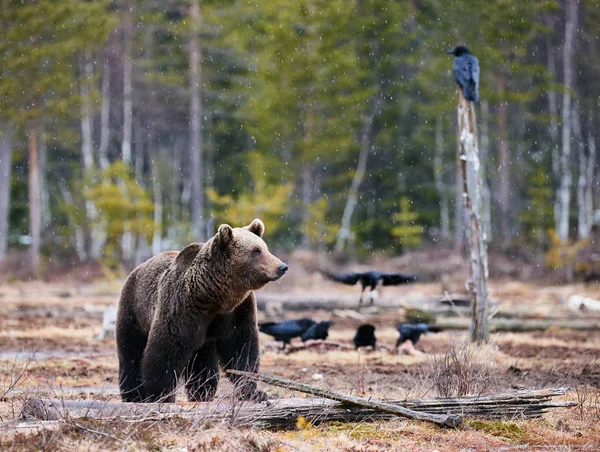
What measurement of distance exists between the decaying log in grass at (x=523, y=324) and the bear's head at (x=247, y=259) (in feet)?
30.7

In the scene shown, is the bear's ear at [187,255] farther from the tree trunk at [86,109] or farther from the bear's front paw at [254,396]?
the tree trunk at [86,109]

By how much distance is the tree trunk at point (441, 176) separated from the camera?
40016mm

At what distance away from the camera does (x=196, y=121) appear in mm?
34906

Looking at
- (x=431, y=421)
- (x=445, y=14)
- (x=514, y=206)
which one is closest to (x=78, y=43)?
(x=445, y=14)

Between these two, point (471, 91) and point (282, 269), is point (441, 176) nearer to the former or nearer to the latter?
point (471, 91)

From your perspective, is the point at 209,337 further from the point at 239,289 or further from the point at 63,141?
the point at 63,141

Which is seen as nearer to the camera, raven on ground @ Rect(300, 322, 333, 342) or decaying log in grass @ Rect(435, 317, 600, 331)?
raven on ground @ Rect(300, 322, 333, 342)

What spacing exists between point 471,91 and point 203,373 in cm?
723

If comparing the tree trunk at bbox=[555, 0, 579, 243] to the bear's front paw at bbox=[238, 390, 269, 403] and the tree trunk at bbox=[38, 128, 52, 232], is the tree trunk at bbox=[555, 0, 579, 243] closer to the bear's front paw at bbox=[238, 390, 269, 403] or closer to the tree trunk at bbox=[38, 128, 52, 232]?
the tree trunk at bbox=[38, 128, 52, 232]

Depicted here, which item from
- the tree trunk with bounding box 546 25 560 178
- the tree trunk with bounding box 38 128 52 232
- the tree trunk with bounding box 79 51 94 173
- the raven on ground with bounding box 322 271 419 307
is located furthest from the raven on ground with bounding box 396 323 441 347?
the tree trunk with bounding box 38 128 52 232

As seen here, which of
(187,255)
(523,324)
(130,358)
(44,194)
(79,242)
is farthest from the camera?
(44,194)

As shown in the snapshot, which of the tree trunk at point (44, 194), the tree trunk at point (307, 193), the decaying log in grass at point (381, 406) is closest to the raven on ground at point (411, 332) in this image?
the decaying log in grass at point (381, 406)

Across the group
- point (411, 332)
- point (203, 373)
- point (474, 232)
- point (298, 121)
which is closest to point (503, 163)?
point (298, 121)

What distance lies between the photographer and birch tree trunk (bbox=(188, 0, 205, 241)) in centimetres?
3419
